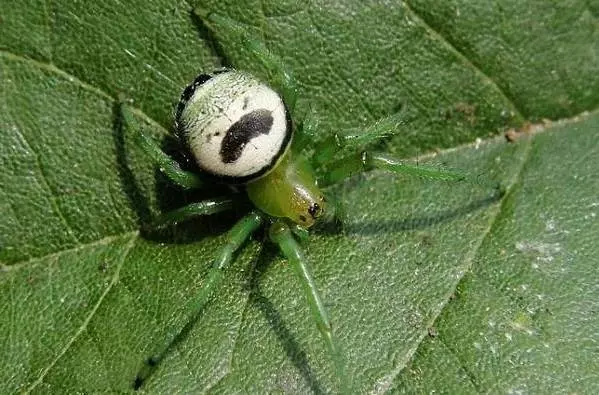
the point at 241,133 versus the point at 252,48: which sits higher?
the point at 252,48

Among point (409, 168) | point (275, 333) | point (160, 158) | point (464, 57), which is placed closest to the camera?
point (275, 333)

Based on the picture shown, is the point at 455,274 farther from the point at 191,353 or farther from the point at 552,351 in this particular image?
the point at 191,353

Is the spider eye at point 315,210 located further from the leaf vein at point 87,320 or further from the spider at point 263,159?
the leaf vein at point 87,320

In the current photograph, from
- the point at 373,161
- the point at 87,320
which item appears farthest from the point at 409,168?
the point at 87,320

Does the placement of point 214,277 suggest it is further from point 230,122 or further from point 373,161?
point 373,161

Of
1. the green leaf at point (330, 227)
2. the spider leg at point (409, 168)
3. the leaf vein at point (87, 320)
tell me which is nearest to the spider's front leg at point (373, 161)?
the spider leg at point (409, 168)

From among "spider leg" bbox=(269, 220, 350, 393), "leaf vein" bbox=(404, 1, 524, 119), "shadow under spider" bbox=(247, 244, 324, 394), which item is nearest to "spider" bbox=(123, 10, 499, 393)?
"spider leg" bbox=(269, 220, 350, 393)

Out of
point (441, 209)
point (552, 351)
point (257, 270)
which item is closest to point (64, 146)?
point (257, 270)
